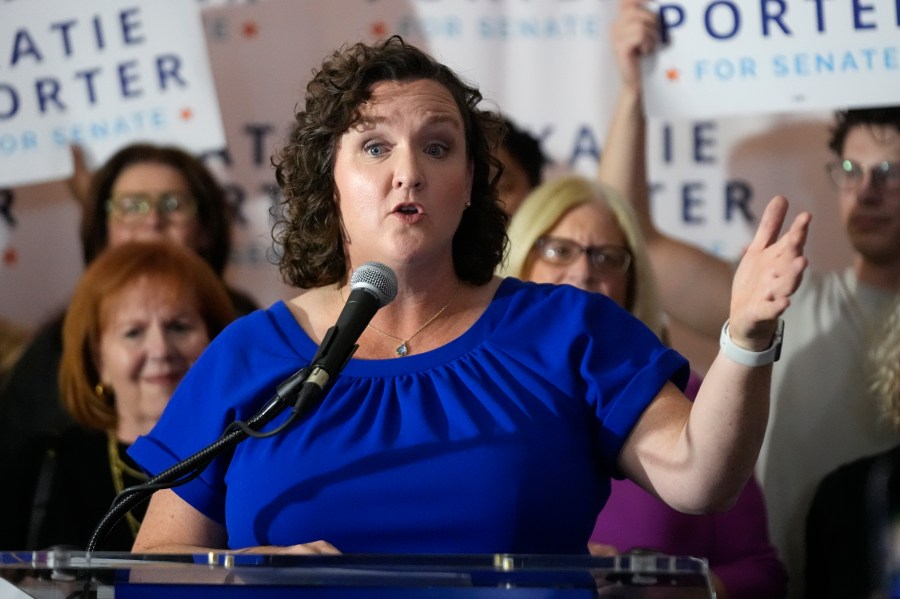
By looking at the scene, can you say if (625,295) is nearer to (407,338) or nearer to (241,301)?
(241,301)

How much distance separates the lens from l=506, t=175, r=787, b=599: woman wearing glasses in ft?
9.30

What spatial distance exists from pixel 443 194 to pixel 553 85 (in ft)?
6.10

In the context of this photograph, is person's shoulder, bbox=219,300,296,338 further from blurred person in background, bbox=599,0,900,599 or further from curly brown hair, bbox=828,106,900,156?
curly brown hair, bbox=828,106,900,156

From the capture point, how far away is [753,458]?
169cm

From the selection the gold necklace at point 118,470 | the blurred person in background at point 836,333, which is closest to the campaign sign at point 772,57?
the blurred person in background at point 836,333

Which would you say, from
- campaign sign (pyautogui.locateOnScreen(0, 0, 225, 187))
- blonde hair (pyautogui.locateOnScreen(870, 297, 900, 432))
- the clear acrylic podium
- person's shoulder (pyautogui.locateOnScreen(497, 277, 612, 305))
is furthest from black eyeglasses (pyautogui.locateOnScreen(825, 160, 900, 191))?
the clear acrylic podium

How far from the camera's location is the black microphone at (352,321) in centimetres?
166

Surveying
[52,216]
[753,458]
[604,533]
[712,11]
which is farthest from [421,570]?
[52,216]

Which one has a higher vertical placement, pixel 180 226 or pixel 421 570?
pixel 180 226

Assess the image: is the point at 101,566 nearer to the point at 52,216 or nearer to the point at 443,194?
the point at 443,194

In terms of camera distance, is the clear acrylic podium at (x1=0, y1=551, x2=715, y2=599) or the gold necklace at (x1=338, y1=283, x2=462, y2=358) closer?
the clear acrylic podium at (x1=0, y1=551, x2=715, y2=599)

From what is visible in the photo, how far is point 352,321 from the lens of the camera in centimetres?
169

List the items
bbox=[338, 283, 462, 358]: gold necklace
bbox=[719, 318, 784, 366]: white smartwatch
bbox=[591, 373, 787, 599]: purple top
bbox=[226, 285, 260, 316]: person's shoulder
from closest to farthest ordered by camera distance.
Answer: bbox=[719, 318, 784, 366]: white smartwatch
bbox=[338, 283, 462, 358]: gold necklace
bbox=[591, 373, 787, 599]: purple top
bbox=[226, 285, 260, 316]: person's shoulder

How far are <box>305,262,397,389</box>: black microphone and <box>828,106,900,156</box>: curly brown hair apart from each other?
6.64 ft
